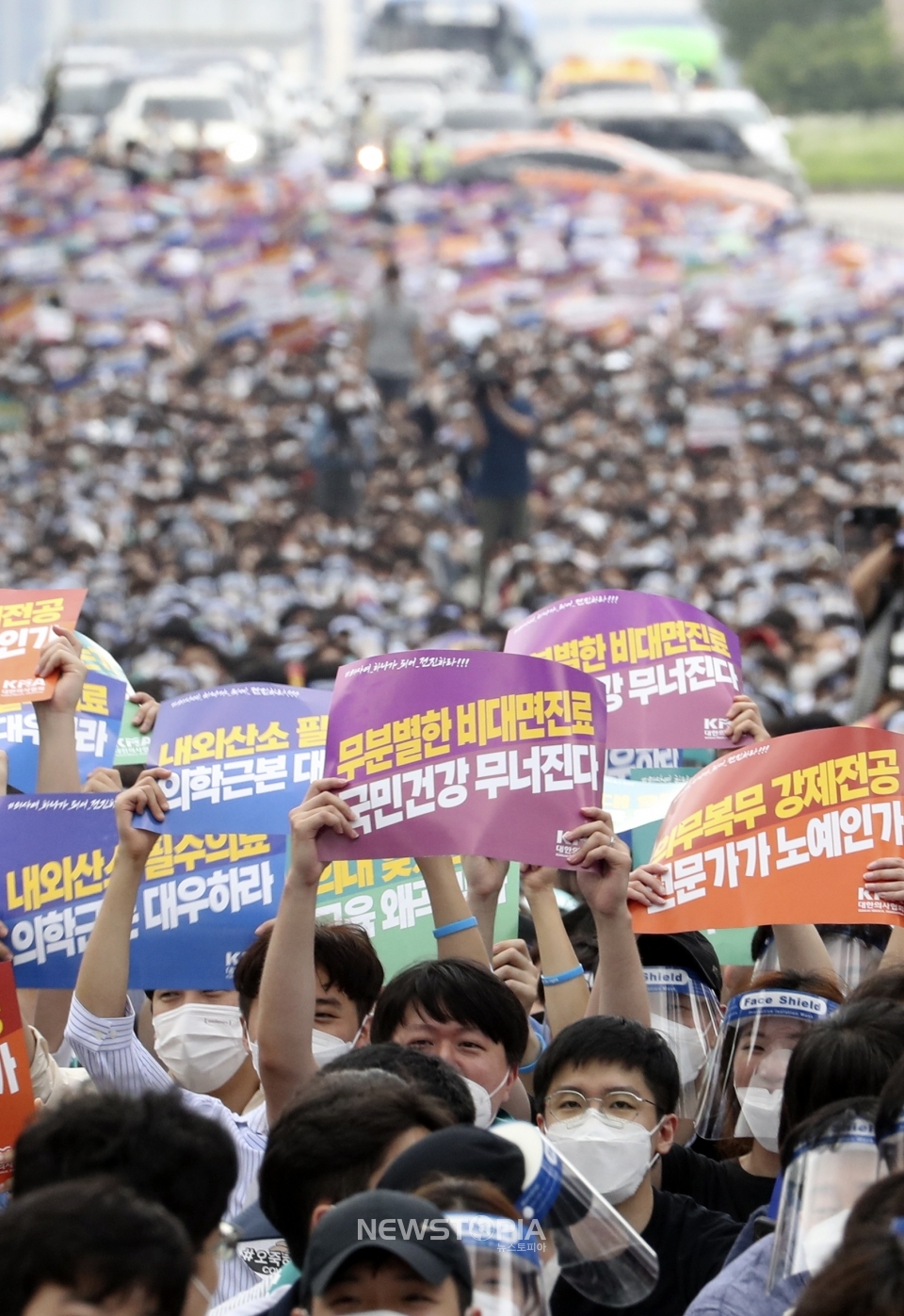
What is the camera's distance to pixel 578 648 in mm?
5438

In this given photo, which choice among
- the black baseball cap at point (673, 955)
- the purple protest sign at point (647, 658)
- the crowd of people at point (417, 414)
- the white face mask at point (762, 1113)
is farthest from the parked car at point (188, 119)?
the white face mask at point (762, 1113)

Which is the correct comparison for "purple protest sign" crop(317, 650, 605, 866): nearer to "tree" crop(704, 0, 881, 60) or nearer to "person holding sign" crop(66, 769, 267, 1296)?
"person holding sign" crop(66, 769, 267, 1296)

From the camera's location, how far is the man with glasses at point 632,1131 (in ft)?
12.0

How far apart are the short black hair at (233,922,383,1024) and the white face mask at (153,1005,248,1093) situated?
0.35 metres

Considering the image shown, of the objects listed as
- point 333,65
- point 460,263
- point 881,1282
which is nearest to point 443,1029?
point 881,1282

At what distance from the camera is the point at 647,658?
541cm

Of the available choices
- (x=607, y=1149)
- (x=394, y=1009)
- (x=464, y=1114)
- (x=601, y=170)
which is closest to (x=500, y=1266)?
(x=464, y=1114)

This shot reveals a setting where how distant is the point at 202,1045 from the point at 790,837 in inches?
49.4

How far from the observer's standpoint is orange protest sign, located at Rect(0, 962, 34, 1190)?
3793mm

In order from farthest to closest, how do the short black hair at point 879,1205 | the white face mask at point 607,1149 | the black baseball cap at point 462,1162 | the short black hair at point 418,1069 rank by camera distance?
1. the white face mask at point 607,1149
2. the short black hair at point 418,1069
3. the black baseball cap at point 462,1162
4. the short black hair at point 879,1205

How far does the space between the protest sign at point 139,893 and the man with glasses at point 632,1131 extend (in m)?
0.87

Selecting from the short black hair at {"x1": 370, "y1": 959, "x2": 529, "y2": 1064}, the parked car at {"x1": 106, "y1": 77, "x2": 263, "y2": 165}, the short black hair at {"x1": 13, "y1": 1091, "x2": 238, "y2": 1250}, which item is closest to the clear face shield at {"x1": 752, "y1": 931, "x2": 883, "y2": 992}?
the short black hair at {"x1": 370, "y1": 959, "x2": 529, "y2": 1064}

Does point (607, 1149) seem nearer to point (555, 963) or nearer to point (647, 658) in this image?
point (555, 963)

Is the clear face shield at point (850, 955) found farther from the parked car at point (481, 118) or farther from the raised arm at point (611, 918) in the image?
the parked car at point (481, 118)
